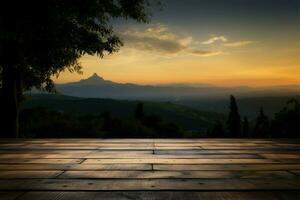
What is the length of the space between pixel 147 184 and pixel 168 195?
1.26 ft

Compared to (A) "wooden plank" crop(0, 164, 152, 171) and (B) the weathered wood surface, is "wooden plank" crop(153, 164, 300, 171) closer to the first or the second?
(B) the weathered wood surface

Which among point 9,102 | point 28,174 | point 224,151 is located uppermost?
point 9,102

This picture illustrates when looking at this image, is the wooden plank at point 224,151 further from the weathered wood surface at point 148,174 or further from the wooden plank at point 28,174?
the wooden plank at point 28,174

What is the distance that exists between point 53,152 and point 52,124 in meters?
48.6

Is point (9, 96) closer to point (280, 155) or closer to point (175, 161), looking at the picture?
point (175, 161)

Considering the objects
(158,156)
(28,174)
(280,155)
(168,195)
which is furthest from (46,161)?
(280,155)

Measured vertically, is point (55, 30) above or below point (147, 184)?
above

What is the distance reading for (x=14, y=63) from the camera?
34.9 feet

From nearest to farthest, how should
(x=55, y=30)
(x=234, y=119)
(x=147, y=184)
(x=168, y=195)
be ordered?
(x=168, y=195) → (x=147, y=184) → (x=55, y=30) → (x=234, y=119)

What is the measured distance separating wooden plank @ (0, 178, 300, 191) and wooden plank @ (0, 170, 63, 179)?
18 centimetres

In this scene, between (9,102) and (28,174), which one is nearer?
(28,174)

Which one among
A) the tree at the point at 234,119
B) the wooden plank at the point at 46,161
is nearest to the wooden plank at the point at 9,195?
the wooden plank at the point at 46,161

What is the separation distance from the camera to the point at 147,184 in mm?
2898

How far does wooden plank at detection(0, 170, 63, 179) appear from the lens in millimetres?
3305
